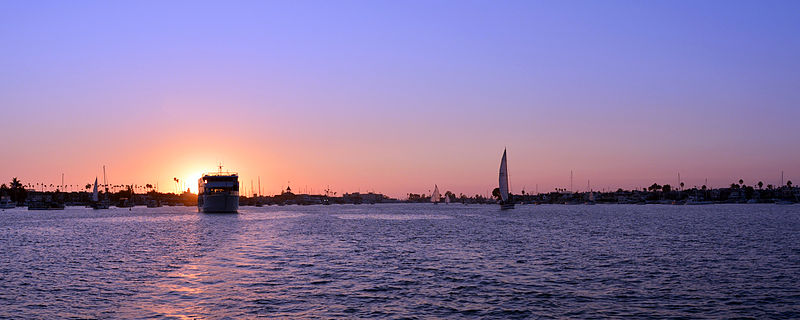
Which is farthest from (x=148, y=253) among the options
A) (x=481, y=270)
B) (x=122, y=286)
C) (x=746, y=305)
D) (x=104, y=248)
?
(x=746, y=305)

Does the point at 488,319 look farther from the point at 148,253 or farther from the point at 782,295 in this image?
the point at 148,253

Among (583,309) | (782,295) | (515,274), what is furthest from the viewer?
(515,274)

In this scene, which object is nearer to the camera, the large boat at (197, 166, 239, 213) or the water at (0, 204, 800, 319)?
the water at (0, 204, 800, 319)

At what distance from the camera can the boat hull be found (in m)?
167

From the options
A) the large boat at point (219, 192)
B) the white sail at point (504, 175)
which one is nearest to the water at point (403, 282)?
the large boat at point (219, 192)

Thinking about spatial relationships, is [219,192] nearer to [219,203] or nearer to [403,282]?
[219,203]

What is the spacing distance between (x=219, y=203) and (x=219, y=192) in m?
4.49

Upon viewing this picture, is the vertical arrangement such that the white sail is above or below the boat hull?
above

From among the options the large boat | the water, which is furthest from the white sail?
the water

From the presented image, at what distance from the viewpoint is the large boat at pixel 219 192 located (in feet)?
536

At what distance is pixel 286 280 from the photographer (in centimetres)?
3506

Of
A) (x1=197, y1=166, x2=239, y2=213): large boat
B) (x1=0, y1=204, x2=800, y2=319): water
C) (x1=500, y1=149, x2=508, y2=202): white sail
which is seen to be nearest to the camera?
(x1=0, y1=204, x2=800, y2=319): water

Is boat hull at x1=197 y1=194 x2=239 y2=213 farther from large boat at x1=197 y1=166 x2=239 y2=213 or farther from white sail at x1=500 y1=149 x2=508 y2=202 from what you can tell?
white sail at x1=500 y1=149 x2=508 y2=202

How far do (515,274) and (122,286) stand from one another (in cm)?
2264
